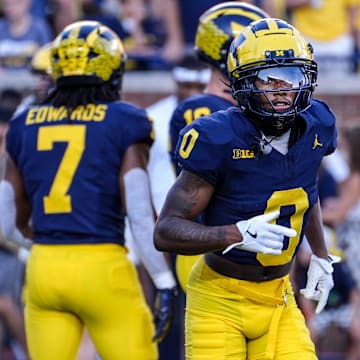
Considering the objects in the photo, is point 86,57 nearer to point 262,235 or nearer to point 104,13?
point 262,235

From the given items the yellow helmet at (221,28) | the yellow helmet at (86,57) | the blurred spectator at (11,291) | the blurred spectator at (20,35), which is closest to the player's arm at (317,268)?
the yellow helmet at (221,28)

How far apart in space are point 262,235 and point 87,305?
4.30 feet

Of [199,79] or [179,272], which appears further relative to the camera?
[199,79]

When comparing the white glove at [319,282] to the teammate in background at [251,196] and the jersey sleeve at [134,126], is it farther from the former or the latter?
the jersey sleeve at [134,126]

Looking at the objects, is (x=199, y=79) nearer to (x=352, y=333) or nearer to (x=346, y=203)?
(x=346, y=203)

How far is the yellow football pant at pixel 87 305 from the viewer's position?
16.9 feet

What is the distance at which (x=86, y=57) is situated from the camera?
5.39 m

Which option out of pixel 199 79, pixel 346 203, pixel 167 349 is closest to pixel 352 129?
pixel 346 203

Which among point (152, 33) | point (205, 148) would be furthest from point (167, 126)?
point (152, 33)

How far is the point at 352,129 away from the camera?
7410 mm

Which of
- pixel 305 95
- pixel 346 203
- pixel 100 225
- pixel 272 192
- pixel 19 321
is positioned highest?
pixel 305 95

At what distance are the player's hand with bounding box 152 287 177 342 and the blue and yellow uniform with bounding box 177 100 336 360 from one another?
2.10ft

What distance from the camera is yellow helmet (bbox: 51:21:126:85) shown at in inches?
212

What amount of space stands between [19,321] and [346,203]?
→ 7.51 ft
